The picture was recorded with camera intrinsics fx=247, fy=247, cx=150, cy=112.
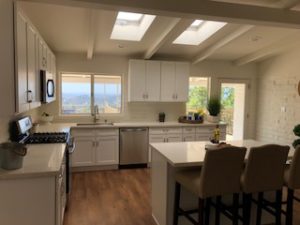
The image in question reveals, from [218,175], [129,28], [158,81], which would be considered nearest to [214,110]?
[158,81]

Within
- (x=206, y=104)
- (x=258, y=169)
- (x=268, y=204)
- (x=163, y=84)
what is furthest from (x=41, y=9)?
(x=206, y=104)

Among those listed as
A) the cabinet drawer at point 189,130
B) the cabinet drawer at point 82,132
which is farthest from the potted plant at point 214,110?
the cabinet drawer at point 82,132

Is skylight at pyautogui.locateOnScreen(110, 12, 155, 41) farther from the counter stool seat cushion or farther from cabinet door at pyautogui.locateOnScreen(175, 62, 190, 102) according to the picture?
the counter stool seat cushion

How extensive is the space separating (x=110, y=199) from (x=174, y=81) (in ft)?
9.63

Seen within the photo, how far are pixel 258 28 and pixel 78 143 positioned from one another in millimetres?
3882

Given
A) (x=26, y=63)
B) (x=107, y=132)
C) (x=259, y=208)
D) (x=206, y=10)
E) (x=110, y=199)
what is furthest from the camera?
(x=107, y=132)

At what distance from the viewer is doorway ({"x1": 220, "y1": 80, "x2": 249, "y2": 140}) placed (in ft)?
21.0

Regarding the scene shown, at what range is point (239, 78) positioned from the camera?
6.34 meters

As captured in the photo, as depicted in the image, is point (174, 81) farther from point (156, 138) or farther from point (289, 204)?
point (289, 204)

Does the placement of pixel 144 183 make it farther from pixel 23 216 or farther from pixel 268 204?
pixel 23 216

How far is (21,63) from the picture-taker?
7.29 ft

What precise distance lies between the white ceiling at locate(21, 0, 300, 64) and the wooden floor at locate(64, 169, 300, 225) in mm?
2465

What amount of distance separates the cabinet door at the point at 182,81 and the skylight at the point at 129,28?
1358mm

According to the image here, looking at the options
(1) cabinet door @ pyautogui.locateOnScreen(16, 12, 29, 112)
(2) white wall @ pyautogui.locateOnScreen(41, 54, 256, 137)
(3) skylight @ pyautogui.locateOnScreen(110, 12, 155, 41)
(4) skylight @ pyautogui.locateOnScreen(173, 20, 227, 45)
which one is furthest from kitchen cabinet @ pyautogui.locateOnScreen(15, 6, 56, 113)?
(4) skylight @ pyautogui.locateOnScreen(173, 20, 227, 45)
